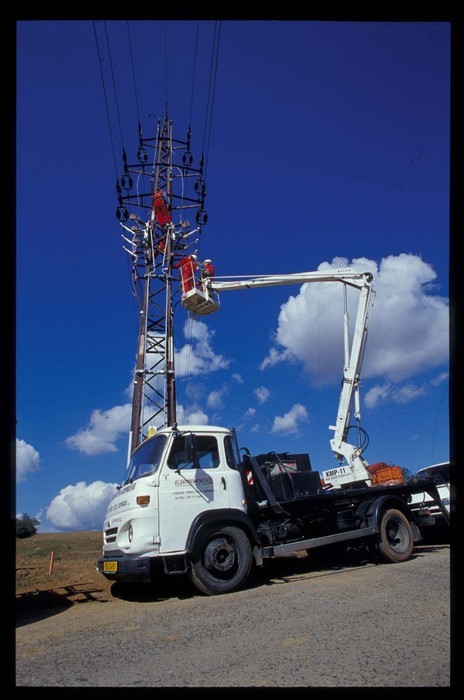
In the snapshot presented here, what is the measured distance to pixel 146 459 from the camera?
347 inches

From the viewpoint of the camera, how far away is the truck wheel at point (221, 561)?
309 inches

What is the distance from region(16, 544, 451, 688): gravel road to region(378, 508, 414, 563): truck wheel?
987 mm

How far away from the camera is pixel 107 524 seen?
880cm

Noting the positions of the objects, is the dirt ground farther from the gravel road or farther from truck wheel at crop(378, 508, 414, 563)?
truck wheel at crop(378, 508, 414, 563)

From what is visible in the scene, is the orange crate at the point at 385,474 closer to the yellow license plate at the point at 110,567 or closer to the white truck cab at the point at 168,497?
the white truck cab at the point at 168,497

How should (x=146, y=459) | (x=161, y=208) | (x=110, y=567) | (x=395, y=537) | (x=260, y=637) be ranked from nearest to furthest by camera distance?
(x=260, y=637), (x=110, y=567), (x=146, y=459), (x=395, y=537), (x=161, y=208)

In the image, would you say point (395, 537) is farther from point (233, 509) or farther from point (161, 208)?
point (161, 208)

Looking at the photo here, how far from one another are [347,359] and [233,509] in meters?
4.60

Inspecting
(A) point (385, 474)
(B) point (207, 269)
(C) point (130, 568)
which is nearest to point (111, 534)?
(C) point (130, 568)
